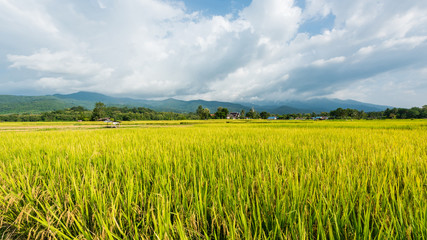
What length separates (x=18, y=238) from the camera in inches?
46.0

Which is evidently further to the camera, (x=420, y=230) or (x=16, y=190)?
(x=16, y=190)

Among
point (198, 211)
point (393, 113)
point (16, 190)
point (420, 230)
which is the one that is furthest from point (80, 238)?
point (393, 113)

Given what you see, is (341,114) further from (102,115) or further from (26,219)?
(102,115)

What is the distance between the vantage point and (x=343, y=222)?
0.91m

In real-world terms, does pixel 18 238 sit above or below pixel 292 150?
below

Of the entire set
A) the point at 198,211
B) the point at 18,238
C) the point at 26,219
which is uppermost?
the point at 198,211

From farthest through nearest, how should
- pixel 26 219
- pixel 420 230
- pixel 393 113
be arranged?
pixel 393 113 < pixel 26 219 < pixel 420 230

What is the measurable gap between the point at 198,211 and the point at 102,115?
333 feet

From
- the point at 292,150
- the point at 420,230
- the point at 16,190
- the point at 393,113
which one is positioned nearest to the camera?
the point at 420,230

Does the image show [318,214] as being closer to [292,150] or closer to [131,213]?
[131,213]

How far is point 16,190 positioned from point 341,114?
120m

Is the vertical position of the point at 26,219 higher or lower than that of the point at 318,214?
lower

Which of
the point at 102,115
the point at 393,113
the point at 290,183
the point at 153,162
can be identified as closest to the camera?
the point at 290,183

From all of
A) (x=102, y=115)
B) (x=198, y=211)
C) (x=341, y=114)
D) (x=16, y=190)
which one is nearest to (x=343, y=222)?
(x=198, y=211)
